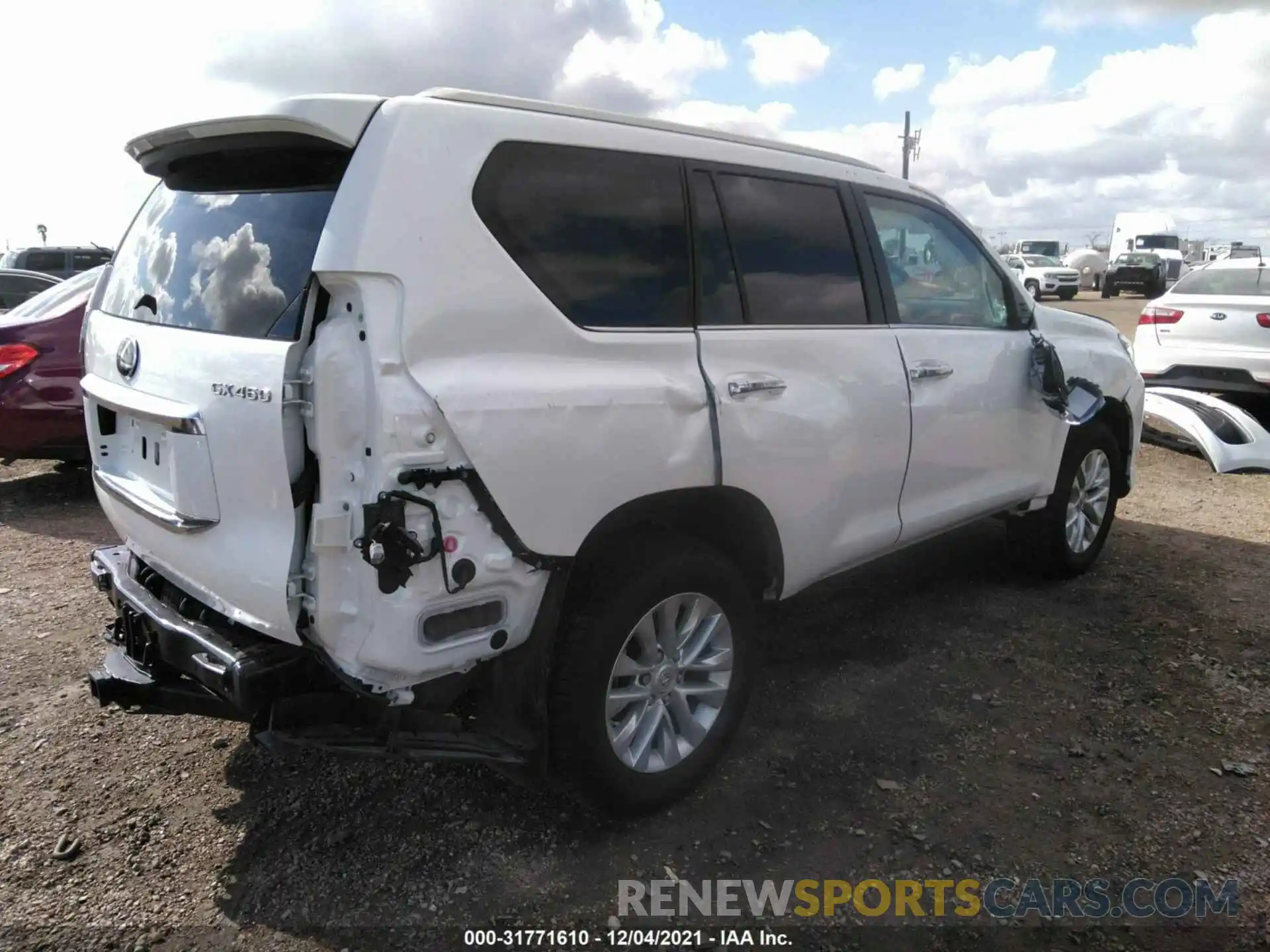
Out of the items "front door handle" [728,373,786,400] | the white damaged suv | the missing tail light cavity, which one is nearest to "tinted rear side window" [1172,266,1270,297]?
the white damaged suv

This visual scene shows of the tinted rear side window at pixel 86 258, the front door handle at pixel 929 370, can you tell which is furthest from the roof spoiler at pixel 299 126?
the tinted rear side window at pixel 86 258

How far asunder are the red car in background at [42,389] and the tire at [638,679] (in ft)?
16.3

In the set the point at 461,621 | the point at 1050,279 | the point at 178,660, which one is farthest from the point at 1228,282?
the point at 1050,279

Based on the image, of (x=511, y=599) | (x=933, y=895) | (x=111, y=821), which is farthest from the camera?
(x=111, y=821)

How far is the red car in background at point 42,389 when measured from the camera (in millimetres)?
6047

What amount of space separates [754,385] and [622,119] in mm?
921

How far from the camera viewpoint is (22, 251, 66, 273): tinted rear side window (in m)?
17.2

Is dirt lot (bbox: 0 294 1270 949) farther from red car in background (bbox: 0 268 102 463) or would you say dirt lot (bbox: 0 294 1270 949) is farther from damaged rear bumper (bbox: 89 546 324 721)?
red car in background (bbox: 0 268 102 463)

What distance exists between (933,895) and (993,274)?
2.83 metres

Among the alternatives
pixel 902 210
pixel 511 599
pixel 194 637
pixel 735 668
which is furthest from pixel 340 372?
pixel 902 210

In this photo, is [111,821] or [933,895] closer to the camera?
[933,895]

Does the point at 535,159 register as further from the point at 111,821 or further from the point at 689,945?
the point at 111,821

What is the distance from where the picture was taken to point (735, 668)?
3053 mm

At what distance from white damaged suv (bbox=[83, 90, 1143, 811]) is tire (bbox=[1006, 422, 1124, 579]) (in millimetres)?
1625
